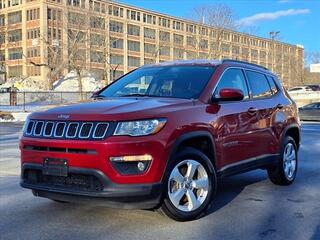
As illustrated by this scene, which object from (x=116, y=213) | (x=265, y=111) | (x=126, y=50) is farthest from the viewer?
(x=126, y=50)

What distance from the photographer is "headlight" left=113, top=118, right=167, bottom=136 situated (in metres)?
4.89

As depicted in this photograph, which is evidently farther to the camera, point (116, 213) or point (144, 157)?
point (116, 213)

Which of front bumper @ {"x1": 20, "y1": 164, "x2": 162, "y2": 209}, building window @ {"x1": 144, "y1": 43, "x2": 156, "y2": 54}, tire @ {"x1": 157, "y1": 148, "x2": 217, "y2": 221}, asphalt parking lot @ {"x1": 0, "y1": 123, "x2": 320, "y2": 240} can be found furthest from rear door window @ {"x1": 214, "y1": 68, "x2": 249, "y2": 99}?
building window @ {"x1": 144, "y1": 43, "x2": 156, "y2": 54}

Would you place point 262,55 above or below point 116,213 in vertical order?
above

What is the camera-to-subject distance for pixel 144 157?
4898mm

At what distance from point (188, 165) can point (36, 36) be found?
94101 millimetres

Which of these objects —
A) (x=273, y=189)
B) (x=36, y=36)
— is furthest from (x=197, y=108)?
(x=36, y=36)

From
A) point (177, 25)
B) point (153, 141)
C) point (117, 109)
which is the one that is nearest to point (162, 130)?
point (153, 141)

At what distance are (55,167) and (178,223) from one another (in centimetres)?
144

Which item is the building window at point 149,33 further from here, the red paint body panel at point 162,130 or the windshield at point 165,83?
the red paint body panel at point 162,130

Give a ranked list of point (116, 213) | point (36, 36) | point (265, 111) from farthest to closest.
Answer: point (36, 36)
point (265, 111)
point (116, 213)

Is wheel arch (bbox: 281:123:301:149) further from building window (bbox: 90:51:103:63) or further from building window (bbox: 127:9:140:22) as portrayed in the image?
building window (bbox: 127:9:140:22)

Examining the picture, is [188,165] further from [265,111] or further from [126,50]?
[126,50]

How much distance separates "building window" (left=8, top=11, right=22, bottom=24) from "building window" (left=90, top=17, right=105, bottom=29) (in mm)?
34488
